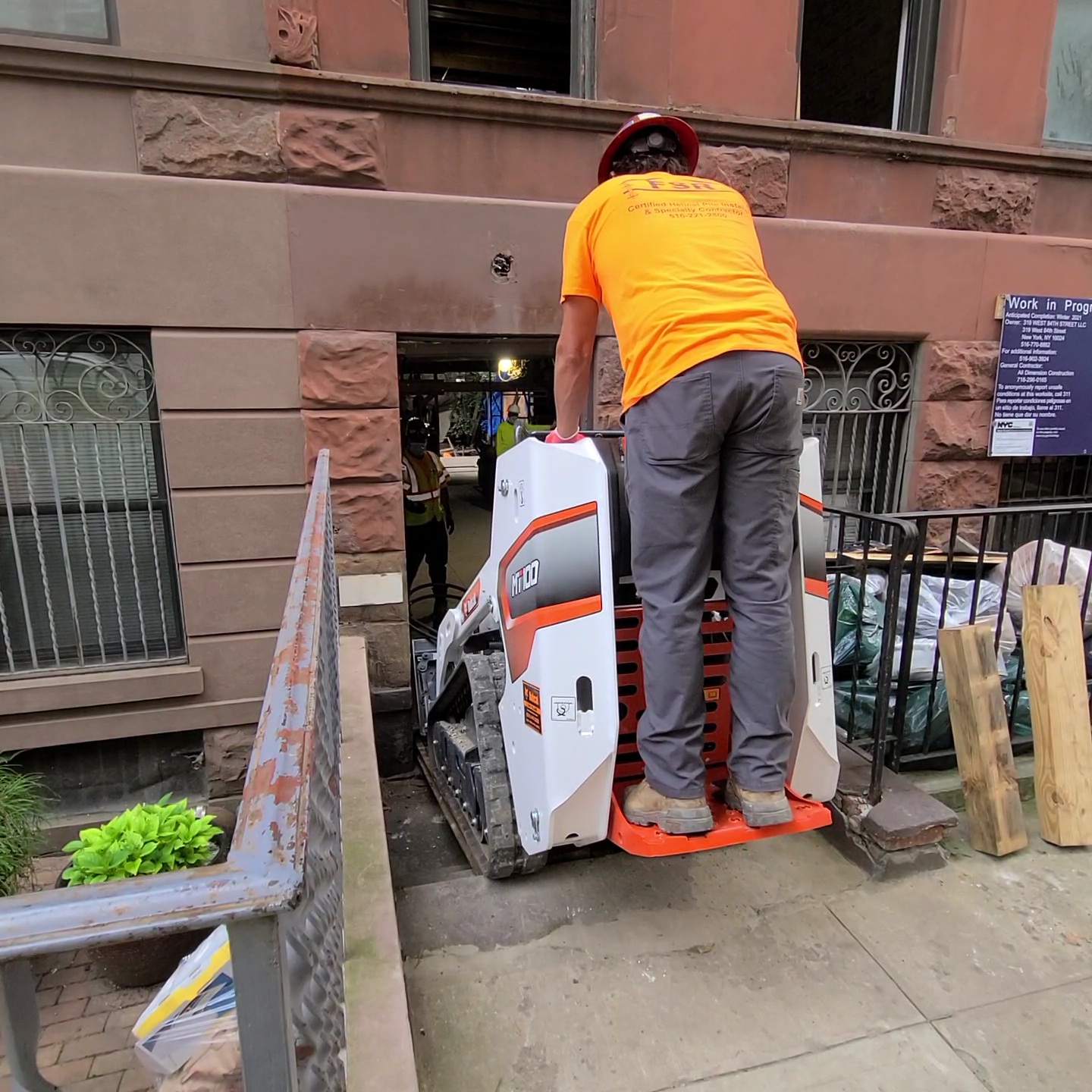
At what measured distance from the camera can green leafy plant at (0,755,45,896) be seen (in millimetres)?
3184

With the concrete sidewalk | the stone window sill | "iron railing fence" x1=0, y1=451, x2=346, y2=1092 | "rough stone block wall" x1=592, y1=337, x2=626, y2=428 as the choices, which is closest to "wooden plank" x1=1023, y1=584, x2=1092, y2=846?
the concrete sidewalk

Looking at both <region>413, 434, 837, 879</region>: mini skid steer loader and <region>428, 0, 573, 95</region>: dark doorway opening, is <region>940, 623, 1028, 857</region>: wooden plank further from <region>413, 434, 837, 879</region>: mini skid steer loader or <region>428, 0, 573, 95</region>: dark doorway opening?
<region>428, 0, 573, 95</region>: dark doorway opening

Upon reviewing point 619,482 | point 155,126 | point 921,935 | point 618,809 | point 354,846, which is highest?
point 155,126

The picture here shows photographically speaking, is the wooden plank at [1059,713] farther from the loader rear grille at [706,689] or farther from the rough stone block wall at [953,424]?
the rough stone block wall at [953,424]

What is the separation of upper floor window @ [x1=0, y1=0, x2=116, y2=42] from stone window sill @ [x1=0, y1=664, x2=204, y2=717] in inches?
137

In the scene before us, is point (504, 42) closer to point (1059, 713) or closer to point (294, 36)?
point (294, 36)

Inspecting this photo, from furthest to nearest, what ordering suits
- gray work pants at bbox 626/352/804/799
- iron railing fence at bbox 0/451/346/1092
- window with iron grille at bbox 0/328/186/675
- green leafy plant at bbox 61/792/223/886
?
window with iron grille at bbox 0/328/186/675 < green leafy plant at bbox 61/792/223/886 < gray work pants at bbox 626/352/804/799 < iron railing fence at bbox 0/451/346/1092

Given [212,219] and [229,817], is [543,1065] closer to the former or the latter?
[229,817]

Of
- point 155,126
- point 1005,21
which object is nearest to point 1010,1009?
point 155,126

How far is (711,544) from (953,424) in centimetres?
398

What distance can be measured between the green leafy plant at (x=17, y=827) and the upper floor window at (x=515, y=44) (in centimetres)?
469

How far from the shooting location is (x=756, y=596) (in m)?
2.25

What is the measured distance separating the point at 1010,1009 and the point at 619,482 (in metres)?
2.20

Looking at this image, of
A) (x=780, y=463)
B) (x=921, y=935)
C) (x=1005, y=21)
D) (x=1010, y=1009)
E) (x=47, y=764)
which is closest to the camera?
(x=780, y=463)
